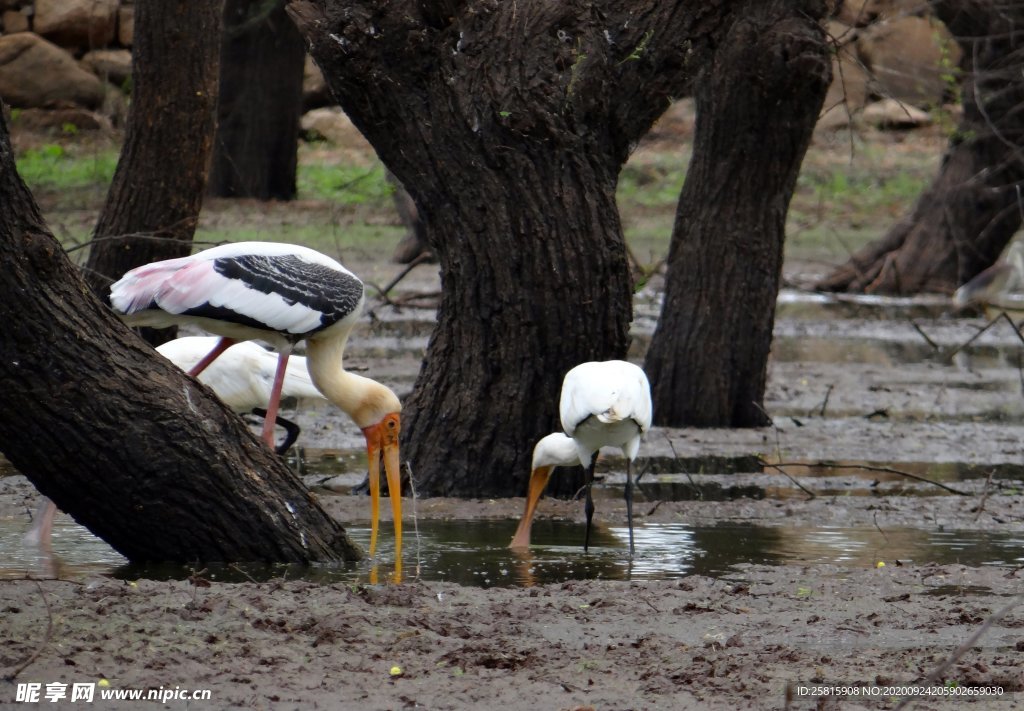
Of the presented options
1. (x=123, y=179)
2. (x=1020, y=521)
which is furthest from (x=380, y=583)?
(x=123, y=179)

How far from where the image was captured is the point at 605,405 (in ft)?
21.7

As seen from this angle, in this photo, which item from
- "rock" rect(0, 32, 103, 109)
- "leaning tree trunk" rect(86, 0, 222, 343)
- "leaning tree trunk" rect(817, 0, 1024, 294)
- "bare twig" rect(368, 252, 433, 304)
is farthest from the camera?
"rock" rect(0, 32, 103, 109)

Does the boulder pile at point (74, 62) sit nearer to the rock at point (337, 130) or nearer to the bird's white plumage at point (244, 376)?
the rock at point (337, 130)

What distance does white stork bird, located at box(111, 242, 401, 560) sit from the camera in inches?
278

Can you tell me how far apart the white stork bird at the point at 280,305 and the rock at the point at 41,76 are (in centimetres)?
1926

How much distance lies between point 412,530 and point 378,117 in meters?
1.88

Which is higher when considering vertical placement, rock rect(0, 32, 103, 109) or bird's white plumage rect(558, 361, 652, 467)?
rock rect(0, 32, 103, 109)

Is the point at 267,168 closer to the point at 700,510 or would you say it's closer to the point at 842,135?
the point at 842,135

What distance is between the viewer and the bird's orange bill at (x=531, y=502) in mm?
6781

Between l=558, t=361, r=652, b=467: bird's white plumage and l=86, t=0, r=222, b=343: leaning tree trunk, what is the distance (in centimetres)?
312

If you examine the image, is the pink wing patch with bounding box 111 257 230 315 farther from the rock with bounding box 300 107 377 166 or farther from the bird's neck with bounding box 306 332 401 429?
the rock with bounding box 300 107 377 166

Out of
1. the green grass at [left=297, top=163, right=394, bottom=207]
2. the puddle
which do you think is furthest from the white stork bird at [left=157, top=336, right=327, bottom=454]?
the green grass at [left=297, top=163, right=394, bottom=207]

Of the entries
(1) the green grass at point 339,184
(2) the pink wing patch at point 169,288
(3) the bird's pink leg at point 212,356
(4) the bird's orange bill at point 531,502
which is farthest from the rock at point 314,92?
(4) the bird's orange bill at point 531,502

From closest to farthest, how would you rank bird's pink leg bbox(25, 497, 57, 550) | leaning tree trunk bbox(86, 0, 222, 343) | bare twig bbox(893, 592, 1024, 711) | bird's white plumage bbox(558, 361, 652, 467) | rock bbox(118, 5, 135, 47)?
bare twig bbox(893, 592, 1024, 711) < bird's pink leg bbox(25, 497, 57, 550) < bird's white plumage bbox(558, 361, 652, 467) < leaning tree trunk bbox(86, 0, 222, 343) < rock bbox(118, 5, 135, 47)
